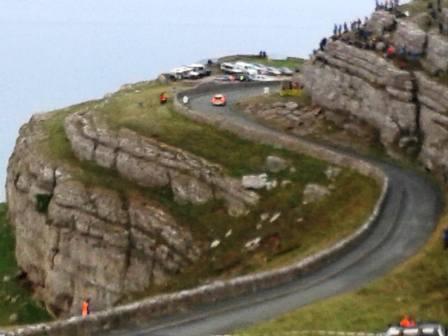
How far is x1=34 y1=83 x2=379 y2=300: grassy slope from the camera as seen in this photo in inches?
2244

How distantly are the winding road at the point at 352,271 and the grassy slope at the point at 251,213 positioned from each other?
7.42 ft

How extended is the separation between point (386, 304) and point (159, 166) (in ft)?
99.7

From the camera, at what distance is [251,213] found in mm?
62375

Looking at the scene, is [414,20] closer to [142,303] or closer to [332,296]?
[332,296]

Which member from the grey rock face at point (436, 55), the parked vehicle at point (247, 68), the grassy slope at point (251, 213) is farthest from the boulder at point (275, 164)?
the parked vehicle at point (247, 68)

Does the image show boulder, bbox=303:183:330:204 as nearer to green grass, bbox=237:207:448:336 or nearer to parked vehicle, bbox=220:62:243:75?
green grass, bbox=237:207:448:336

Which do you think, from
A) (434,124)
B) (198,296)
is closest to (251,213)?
(434,124)

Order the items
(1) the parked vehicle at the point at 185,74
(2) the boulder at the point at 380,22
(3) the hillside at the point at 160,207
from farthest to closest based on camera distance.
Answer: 1. (1) the parked vehicle at the point at 185,74
2. (2) the boulder at the point at 380,22
3. (3) the hillside at the point at 160,207

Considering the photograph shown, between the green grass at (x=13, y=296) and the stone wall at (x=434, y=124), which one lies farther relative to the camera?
the green grass at (x=13, y=296)

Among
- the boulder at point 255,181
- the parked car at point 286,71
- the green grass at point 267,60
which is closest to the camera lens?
the boulder at point 255,181

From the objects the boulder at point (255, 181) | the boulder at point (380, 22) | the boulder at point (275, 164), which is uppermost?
the boulder at point (380, 22)

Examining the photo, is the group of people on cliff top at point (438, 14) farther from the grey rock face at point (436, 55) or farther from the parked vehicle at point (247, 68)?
the parked vehicle at point (247, 68)

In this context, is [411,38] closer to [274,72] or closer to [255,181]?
[255,181]

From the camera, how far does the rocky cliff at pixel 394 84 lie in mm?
63853
